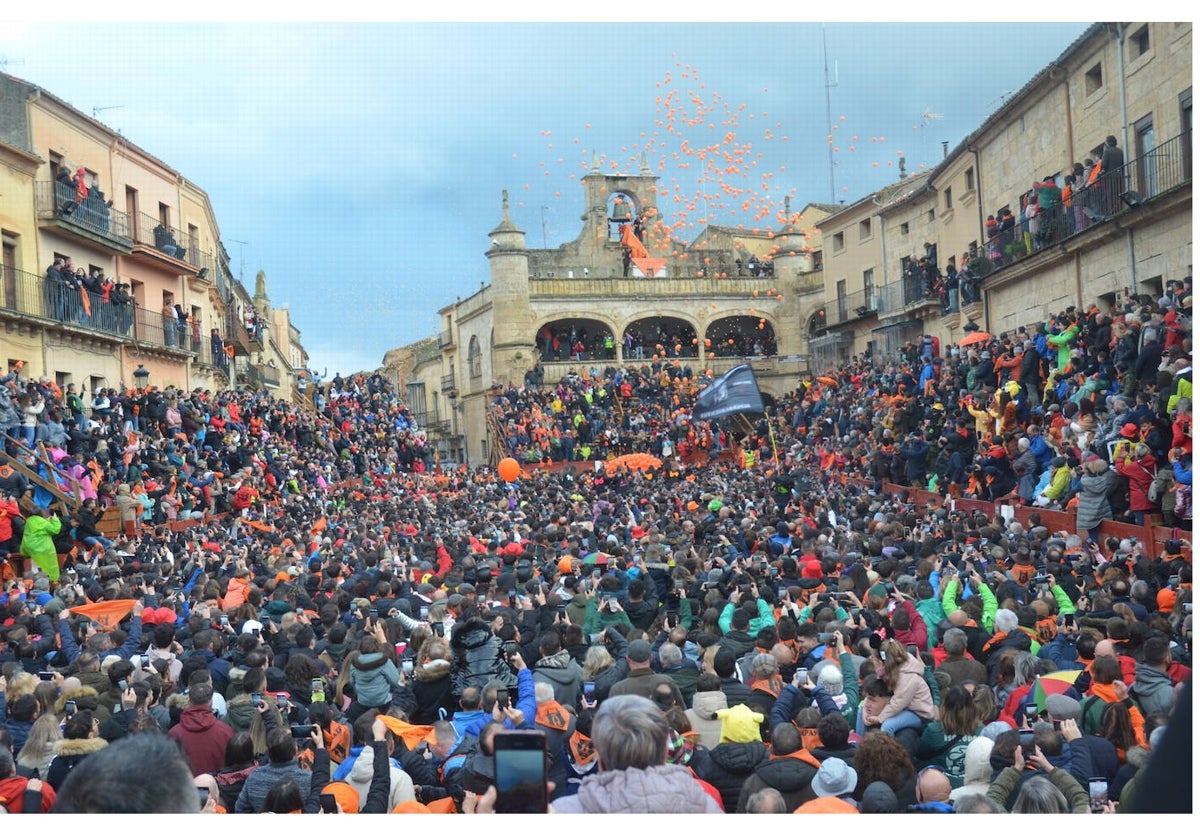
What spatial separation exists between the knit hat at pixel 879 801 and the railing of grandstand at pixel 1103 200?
17267mm

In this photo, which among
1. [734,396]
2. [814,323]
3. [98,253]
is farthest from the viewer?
[814,323]

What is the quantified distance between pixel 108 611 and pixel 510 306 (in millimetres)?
37662

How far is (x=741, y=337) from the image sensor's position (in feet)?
170

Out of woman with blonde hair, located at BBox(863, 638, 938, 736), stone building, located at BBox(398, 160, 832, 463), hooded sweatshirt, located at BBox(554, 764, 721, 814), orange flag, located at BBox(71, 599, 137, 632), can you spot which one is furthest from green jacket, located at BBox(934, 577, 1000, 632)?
stone building, located at BBox(398, 160, 832, 463)

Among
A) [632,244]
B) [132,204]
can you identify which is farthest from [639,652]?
[632,244]

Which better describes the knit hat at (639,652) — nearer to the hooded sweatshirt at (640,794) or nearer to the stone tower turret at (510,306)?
the hooded sweatshirt at (640,794)

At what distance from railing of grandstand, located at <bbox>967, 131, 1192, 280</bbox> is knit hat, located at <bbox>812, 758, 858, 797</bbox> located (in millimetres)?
17106

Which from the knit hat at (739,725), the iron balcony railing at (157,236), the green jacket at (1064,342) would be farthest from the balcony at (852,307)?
the knit hat at (739,725)

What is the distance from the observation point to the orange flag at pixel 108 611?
1112 centimetres

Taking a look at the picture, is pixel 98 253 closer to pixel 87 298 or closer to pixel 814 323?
pixel 87 298

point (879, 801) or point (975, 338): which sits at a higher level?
point (975, 338)

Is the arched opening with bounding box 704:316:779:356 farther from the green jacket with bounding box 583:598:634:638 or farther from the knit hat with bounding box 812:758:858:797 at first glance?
the knit hat with bounding box 812:758:858:797

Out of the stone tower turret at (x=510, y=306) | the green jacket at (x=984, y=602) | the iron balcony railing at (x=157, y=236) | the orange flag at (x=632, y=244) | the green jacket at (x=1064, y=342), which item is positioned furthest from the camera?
the orange flag at (x=632, y=244)
